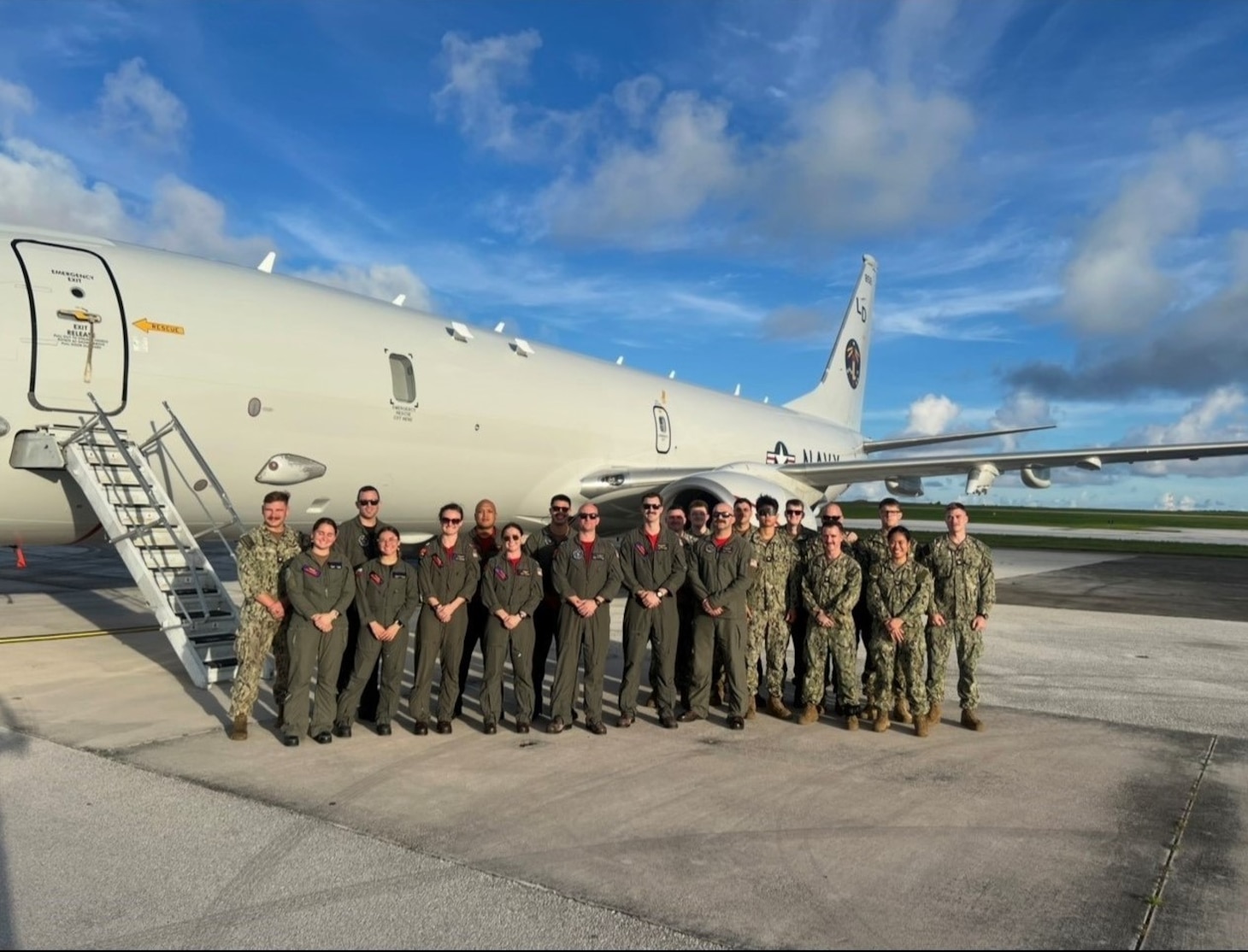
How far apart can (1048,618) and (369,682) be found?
371 inches

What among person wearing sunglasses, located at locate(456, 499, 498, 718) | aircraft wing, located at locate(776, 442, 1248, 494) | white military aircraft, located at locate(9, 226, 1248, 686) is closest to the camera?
person wearing sunglasses, located at locate(456, 499, 498, 718)

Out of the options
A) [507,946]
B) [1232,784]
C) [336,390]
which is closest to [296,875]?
[507,946]

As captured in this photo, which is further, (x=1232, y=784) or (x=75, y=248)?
(x=75, y=248)

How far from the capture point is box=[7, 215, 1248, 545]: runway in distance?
7.78m

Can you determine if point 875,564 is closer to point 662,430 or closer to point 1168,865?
point 1168,865

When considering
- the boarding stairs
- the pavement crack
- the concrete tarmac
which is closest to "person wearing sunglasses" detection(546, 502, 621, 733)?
the concrete tarmac

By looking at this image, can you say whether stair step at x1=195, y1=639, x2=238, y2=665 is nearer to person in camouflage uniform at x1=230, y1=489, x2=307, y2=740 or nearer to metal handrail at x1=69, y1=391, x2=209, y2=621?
metal handrail at x1=69, y1=391, x2=209, y2=621

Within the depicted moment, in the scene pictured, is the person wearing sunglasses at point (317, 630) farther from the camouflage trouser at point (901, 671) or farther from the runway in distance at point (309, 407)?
the camouflage trouser at point (901, 671)

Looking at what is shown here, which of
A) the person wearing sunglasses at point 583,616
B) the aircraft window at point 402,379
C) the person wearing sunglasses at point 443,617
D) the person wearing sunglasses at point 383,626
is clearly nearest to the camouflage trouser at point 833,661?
the person wearing sunglasses at point 583,616

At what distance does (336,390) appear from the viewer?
9594 mm

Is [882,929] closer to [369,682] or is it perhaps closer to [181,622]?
[369,682]

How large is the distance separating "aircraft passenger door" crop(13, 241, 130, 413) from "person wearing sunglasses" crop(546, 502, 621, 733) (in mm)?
4439

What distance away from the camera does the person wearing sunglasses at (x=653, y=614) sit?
6.52m

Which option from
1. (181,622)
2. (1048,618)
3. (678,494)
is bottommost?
(1048,618)
